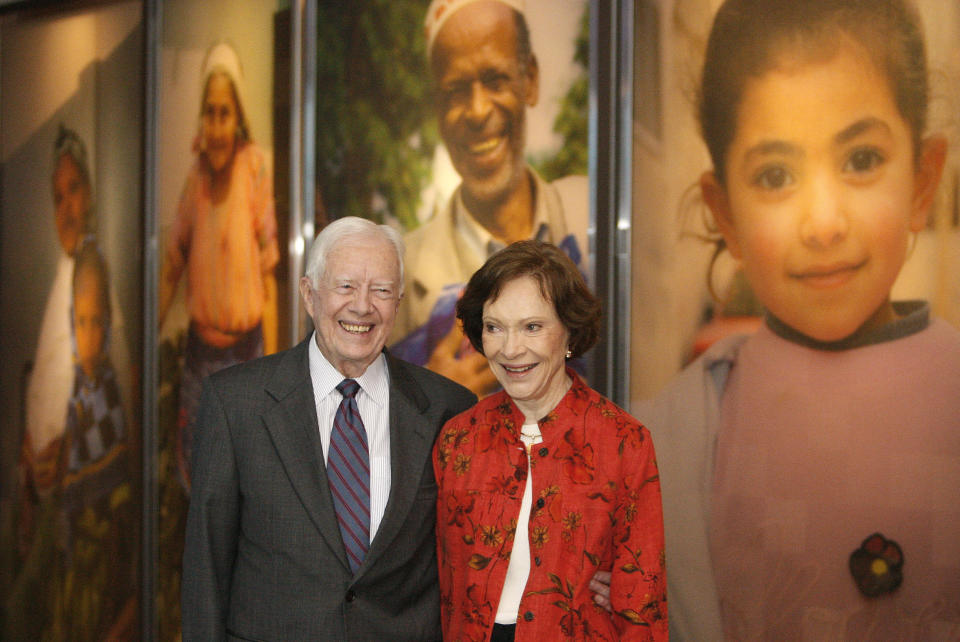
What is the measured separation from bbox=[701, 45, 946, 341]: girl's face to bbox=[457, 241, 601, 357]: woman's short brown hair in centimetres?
111

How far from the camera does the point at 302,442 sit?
1.98 m

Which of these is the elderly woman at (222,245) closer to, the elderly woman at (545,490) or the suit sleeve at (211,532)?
the suit sleeve at (211,532)

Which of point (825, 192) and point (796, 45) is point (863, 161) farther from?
point (796, 45)

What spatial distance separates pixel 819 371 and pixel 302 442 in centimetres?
163

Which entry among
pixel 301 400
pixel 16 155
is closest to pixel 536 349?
pixel 301 400

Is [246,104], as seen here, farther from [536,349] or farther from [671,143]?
[536,349]

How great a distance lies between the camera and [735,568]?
2832mm

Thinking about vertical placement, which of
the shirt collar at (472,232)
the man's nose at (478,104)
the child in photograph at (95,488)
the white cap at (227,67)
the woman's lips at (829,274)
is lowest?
the child in photograph at (95,488)

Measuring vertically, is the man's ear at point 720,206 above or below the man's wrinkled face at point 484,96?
below

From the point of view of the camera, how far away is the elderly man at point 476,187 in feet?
10.5

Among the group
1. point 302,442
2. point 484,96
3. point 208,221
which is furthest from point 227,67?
point 302,442

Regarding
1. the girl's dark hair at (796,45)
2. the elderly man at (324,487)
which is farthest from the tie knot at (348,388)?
the girl's dark hair at (796,45)

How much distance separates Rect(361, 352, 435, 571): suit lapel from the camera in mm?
1939

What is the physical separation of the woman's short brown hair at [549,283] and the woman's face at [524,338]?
1 cm
